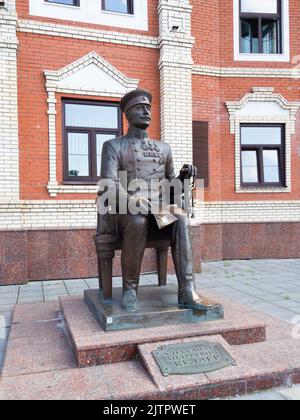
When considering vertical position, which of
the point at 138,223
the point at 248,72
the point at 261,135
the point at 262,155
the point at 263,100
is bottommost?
the point at 138,223

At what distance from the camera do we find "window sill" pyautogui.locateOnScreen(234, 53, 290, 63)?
339 inches

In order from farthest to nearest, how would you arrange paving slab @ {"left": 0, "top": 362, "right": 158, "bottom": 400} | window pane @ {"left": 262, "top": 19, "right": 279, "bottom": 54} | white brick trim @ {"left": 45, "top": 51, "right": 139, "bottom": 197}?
window pane @ {"left": 262, "top": 19, "right": 279, "bottom": 54} → white brick trim @ {"left": 45, "top": 51, "right": 139, "bottom": 197} → paving slab @ {"left": 0, "top": 362, "right": 158, "bottom": 400}

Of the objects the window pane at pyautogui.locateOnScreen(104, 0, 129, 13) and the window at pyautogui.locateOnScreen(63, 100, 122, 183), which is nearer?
the window at pyautogui.locateOnScreen(63, 100, 122, 183)

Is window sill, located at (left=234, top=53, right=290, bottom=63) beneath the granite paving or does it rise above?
above

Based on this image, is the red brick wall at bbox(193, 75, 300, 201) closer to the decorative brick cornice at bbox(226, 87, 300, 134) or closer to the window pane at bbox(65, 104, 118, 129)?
the decorative brick cornice at bbox(226, 87, 300, 134)

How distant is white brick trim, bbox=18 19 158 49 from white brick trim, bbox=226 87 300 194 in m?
2.45

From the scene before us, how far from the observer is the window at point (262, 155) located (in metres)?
8.78

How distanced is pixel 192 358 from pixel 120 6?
273 inches

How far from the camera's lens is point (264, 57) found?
8.70 m

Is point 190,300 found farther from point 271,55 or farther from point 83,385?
point 271,55

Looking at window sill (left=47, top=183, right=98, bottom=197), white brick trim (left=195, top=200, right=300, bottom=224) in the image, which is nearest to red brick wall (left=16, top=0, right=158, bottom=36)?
window sill (left=47, top=183, right=98, bottom=197)

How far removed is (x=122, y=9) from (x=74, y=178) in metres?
3.49

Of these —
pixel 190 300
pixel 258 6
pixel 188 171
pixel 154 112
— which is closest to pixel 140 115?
pixel 188 171

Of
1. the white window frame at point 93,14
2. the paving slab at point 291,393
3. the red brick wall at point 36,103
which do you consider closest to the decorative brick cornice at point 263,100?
the white window frame at point 93,14
